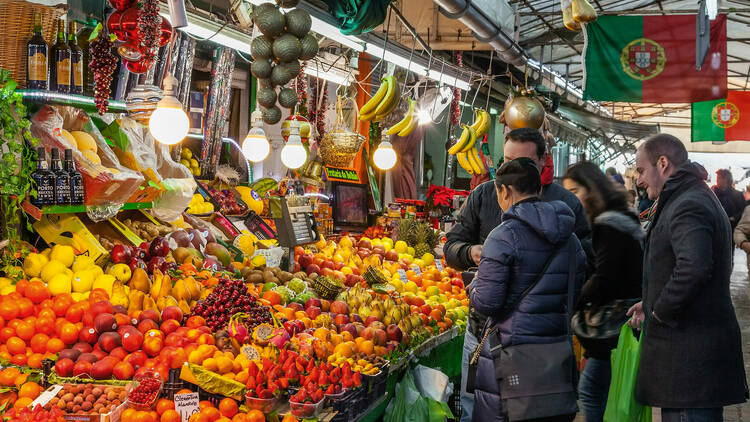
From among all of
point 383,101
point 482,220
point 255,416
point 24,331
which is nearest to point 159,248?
point 24,331

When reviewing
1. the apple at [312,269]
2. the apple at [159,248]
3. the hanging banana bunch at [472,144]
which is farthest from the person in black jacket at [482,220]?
the hanging banana bunch at [472,144]

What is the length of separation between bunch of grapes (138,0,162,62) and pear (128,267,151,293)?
1185 mm

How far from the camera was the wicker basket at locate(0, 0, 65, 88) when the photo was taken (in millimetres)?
3447

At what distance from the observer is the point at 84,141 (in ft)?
13.0

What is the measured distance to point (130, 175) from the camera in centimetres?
398

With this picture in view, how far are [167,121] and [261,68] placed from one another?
2.25 feet

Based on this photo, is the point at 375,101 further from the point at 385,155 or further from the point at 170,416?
the point at 170,416

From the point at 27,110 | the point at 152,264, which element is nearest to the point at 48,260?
the point at 152,264

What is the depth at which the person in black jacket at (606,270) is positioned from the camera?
3869 mm

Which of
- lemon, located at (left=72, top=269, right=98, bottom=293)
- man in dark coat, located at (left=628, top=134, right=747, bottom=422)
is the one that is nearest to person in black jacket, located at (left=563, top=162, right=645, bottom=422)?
man in dark coat, located at (left=628, top=134, right=747, bottom=422)

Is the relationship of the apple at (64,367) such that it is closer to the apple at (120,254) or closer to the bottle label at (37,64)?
the apple at (120,254)

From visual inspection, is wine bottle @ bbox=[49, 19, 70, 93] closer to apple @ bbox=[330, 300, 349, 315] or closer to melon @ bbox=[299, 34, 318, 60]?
melon @ bbox=[299, 34, 318, 60]

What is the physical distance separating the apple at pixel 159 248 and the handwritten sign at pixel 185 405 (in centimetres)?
158

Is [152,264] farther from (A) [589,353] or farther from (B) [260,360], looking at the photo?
(A) [589,353]
